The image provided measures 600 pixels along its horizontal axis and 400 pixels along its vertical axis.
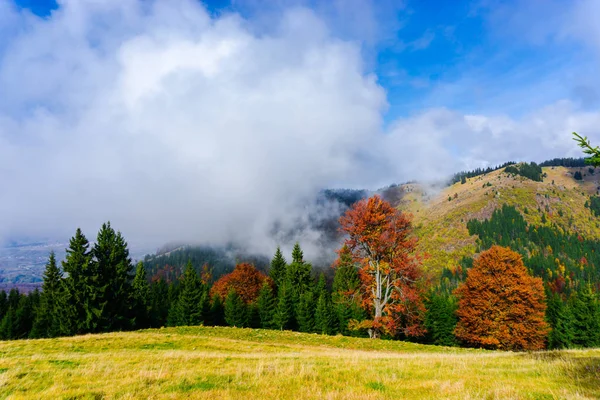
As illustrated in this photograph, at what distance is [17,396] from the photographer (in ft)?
26.1

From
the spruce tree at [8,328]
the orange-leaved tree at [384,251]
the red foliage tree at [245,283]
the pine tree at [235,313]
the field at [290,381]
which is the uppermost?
the orange-leaved tree at [384,251]

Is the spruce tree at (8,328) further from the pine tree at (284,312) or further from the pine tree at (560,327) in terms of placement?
the pine tree at (560,327)

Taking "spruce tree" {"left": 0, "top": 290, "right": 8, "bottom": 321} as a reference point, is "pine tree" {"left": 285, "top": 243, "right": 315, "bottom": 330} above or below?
above

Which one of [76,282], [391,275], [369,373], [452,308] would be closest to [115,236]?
[76,282]

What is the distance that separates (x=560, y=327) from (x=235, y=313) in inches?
2531

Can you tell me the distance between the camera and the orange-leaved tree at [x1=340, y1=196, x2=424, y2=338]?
3080 cm

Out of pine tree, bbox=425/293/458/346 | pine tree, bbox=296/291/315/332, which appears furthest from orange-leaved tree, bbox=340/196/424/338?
pine tree, bbox=425/293/458/346

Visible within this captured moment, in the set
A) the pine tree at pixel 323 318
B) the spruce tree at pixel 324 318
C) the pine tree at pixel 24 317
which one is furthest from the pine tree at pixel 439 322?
the pine tree at pixel 24 317

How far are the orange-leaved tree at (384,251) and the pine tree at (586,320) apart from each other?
4704cm

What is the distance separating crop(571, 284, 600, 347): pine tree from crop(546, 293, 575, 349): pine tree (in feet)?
2.47

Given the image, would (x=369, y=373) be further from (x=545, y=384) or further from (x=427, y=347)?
(x=427, y=347)

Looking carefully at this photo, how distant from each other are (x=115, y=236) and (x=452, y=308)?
6933 centimetres

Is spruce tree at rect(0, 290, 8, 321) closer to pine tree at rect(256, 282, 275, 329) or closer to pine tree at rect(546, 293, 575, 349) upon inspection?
pine tree at rect(256, 282, 275, 329)

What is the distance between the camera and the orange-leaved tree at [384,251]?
30.8 m
